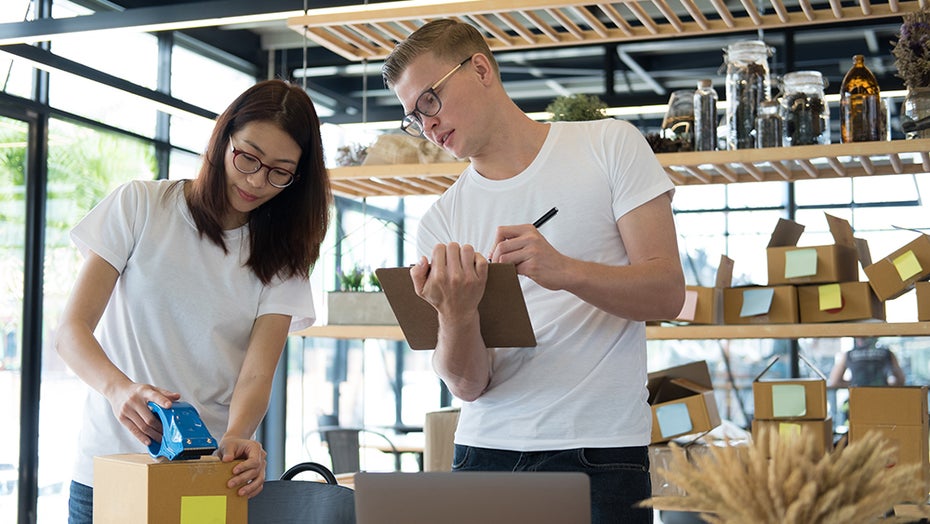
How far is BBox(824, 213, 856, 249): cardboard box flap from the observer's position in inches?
132

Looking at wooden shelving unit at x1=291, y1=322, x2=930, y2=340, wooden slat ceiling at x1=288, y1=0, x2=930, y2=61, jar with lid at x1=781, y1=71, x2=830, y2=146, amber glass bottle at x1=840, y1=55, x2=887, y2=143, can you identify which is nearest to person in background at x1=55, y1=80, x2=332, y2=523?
wooden shelving unit at x1=291, y1=322, x2=930, y2=340

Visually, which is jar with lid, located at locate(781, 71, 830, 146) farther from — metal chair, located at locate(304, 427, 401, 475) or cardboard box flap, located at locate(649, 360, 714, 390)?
metal chair, located at locate(304, 427, 401, 475)

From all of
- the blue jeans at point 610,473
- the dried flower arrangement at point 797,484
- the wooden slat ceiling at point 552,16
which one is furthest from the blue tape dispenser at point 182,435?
the wooden slat ceiling at point 552,16

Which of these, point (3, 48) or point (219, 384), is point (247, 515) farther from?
Answer: point (3, 48)

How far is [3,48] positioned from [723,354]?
4.86 m

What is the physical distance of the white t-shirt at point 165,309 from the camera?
194 cm

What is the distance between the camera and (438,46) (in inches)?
73.5

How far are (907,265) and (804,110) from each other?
0.59 m

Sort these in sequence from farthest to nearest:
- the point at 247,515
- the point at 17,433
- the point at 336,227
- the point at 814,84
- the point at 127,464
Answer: the point at 336,227, the point at 17,433, the point at 814,84, the point at 247,515, the point at 127,464

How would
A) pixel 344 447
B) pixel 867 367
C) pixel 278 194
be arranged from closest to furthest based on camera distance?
pixel 278 194 → pixel 344 447 → pixel 867 367

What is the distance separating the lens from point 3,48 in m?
5.02

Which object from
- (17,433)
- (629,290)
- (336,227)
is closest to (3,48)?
(17,433)

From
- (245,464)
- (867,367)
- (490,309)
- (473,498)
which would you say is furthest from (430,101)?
(867,367)

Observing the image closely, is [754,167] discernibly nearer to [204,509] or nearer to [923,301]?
[923,301]
